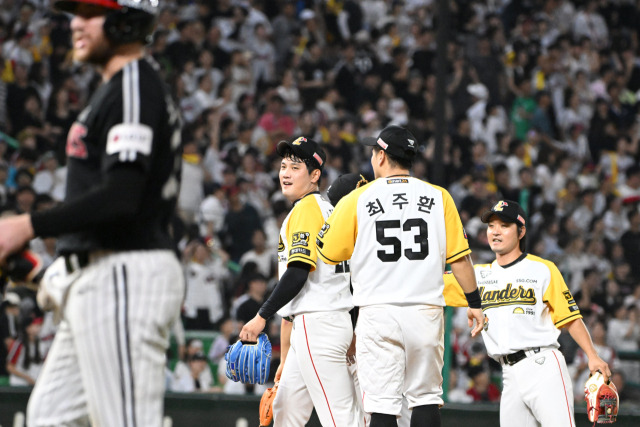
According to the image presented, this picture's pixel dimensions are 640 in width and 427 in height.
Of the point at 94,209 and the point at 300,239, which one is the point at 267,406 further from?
the point at 94,209

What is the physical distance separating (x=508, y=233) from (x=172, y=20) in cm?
978

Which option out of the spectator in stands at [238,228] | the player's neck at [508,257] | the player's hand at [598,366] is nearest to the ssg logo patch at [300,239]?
the player's neck at [508,257]

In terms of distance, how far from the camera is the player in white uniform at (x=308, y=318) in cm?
600

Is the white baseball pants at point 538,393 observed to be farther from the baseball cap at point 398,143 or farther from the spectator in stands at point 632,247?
the spectator in stands at point 632,247

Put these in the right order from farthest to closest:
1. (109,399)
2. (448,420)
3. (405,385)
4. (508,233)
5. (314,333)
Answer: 1. (448,420)
2. (508,233)
3. (314,333)
4. (405,385)
5. (109,399)

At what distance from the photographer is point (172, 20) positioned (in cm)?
1524

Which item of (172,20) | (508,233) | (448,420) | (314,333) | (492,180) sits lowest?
(448,420)

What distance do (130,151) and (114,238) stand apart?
339mm

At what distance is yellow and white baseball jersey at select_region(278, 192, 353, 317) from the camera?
6.14 metres

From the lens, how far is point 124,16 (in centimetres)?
339

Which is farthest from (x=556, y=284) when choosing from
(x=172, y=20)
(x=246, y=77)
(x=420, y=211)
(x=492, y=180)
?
(x=172, y=20)

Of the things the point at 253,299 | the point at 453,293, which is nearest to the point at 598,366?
the point at 453,293

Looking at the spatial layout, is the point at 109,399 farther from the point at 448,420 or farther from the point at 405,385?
the point at 448,420

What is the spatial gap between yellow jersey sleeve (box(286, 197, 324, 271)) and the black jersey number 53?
552 mm
